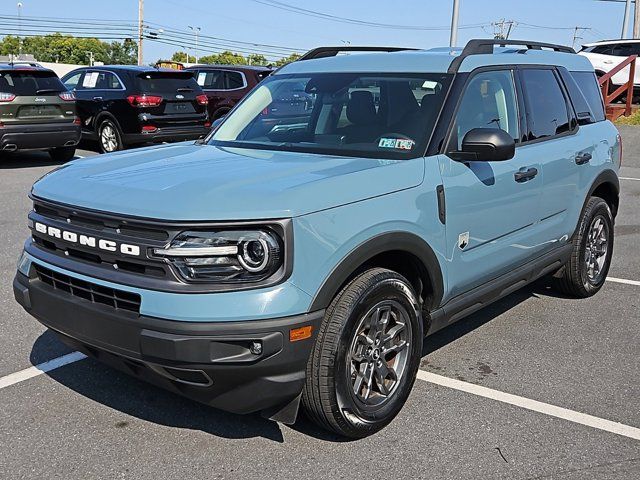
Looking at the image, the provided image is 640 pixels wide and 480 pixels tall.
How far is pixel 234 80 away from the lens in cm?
1612

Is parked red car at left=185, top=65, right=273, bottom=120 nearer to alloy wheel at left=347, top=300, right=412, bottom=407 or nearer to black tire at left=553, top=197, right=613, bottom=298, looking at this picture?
black tire at left=553, top=197, right=613, bottom=298

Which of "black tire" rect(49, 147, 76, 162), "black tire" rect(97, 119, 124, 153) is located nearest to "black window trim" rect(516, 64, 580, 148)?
"black tire" rect(97, 119, 124, 153)

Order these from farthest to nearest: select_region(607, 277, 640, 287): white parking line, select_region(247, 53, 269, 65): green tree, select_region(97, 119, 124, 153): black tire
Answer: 1. select_region(247, 53, 269, 65): green tree
2. select_region(97, 119, 124, 153): black tire
3. select_region(607, 277, 640, 287): white parking line

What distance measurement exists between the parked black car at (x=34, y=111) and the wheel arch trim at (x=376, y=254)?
996 cm

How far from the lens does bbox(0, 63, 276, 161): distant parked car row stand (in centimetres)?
1197

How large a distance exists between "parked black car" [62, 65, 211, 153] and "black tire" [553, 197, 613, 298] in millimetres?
9296

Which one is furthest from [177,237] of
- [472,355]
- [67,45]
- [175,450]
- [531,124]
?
[67,45]

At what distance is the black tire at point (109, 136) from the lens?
1361cm

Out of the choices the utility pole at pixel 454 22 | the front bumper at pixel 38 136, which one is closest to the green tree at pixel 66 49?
the utility pole at pixel 454 22

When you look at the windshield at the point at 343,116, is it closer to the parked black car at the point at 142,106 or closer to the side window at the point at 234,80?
the parked black car at the point at 142,106

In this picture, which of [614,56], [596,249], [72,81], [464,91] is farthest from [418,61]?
[614,56]

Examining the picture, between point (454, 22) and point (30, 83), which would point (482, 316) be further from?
point (454, 22)

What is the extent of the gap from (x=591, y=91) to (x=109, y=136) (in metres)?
10.3

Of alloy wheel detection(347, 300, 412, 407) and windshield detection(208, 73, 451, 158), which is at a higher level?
windshield detection(208, 73, 451, 158)
